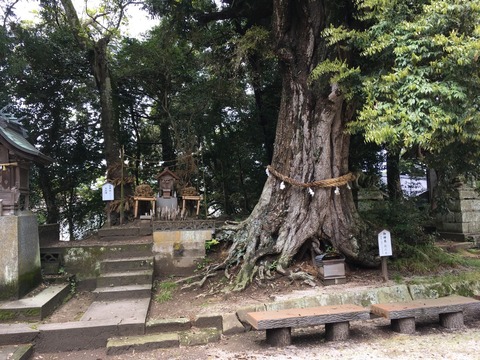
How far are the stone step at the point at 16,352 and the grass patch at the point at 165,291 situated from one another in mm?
2057

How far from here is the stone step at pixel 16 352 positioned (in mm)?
4262

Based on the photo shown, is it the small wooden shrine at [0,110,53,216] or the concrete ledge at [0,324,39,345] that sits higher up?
the small wooden shrine at [0,110,53,216]

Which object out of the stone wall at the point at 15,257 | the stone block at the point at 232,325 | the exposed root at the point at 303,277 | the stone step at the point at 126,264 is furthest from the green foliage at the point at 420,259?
the stone wall at the point at 15,257

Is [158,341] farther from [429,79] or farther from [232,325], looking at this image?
[429,79]

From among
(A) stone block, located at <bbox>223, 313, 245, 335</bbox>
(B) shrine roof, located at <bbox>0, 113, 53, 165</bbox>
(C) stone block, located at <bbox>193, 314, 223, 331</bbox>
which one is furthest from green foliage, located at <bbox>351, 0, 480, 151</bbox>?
(B) shrine roof, located at <bbox>0, 113, 53, 165</bbox>

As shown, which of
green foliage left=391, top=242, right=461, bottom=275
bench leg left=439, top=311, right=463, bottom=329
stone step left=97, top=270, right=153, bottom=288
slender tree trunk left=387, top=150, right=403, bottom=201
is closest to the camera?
bench leg left=439, top=311, right=463, bottom=329

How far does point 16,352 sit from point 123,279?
231 centimetres

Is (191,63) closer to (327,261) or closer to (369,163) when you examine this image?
(369,163)

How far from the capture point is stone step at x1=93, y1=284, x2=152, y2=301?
242 inches

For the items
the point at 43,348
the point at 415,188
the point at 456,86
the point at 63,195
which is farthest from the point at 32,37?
the point at 415,188

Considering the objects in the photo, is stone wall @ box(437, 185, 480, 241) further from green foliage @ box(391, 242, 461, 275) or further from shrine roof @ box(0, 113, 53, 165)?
shrine roof @ box(0, 113, 53, 165)

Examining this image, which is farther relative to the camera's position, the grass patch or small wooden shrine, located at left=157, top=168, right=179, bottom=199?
small wooden shrine, located at left=157, top=168, right=179, bottom=199

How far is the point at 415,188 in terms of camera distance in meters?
13.8

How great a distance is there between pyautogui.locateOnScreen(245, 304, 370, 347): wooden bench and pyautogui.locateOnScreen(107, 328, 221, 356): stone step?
0.76m
